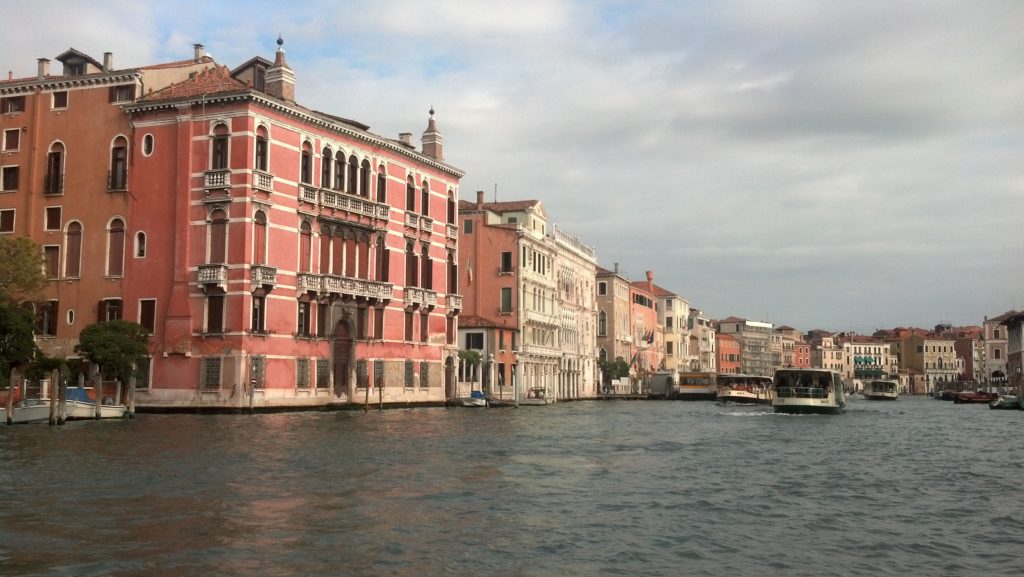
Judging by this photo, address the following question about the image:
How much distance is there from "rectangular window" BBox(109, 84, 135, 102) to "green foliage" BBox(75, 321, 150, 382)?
400 inches

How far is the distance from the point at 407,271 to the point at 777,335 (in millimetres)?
116772

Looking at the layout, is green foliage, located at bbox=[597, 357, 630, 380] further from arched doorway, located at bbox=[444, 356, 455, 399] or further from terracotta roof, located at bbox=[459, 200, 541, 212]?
arched doorway, located at bbox=[444, 356, 455, 399]

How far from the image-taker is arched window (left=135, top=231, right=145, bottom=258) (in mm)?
37969

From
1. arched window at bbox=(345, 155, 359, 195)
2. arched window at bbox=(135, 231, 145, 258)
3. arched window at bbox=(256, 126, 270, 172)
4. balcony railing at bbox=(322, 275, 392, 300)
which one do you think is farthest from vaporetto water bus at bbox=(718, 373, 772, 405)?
arched window at bbox=(135, 231, 145, 258)

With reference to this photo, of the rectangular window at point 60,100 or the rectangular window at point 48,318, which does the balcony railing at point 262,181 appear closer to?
the rectangular window at point 60,100

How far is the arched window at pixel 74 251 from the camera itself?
3872 centimetres

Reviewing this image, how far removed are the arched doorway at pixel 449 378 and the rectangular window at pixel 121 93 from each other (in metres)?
18.7

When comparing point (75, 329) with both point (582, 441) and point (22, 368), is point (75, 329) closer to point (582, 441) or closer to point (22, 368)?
point (22, 368)

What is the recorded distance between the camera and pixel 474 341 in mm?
56438

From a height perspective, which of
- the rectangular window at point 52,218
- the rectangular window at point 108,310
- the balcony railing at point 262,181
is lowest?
the rectangular window at point 108,310

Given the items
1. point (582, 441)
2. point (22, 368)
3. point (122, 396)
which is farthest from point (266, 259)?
point (582, 441)

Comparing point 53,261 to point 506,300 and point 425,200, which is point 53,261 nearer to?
point 425,200

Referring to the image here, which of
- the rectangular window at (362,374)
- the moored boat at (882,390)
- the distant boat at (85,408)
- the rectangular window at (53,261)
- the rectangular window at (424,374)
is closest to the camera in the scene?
the distant boat at (85,408)

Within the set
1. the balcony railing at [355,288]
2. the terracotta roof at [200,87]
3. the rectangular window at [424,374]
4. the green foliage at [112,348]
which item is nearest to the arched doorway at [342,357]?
the balcony railing at [355,288]
